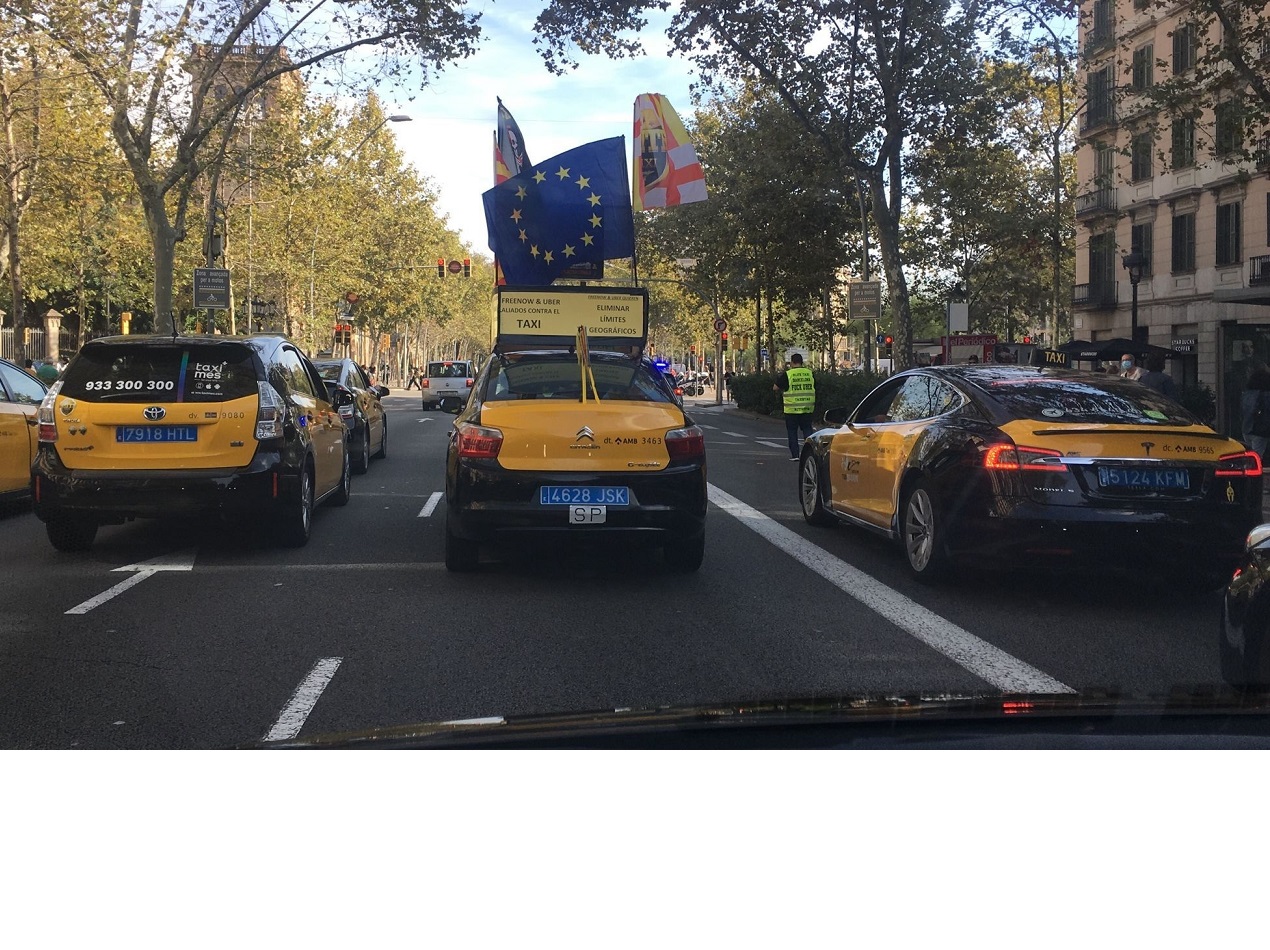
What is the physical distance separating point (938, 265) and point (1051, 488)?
1904 inches

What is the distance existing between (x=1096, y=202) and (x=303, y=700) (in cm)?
4640

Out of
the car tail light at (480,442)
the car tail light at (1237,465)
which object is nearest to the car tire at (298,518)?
the car tail light at (480,442)

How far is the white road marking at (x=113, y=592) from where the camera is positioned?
711 cm

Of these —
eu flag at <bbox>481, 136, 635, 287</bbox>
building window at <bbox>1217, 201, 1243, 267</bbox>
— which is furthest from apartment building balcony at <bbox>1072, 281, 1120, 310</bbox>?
eu flag at <bbox>481, 136, 635, 287</bbox>

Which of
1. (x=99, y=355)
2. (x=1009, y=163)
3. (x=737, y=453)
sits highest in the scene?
(x=1009, y=163)

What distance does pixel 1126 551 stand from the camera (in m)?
6.91

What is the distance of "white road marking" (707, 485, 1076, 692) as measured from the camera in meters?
5.46

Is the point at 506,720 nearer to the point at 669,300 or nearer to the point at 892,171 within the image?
the point at 892,171

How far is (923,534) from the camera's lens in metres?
7.97

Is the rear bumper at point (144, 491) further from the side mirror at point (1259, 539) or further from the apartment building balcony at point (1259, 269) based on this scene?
the apartment building balcony at point (1259, 269)

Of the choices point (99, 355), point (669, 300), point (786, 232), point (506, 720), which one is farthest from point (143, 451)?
point (669, 300)

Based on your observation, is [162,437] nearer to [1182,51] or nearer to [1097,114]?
[1182,51]

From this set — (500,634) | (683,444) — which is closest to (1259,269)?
(683,444)

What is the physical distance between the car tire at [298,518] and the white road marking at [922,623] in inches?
141
